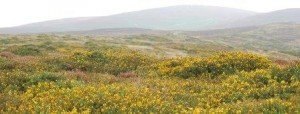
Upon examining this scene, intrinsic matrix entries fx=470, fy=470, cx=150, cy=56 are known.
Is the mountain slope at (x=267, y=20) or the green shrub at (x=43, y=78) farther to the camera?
the mountain slope at (x=267, y=20)

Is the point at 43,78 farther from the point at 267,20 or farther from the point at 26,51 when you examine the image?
the point at 267,20

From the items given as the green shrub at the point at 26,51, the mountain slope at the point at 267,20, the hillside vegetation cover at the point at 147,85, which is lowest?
the mountain slope at the point at 267,20

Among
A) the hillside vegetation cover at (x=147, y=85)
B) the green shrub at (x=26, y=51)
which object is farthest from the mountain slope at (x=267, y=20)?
the hillside vegetation cover at (x=147, y=85)

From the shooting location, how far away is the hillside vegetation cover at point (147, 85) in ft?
46.4

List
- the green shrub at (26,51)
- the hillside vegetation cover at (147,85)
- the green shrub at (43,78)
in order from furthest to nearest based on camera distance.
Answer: the green shrub at (26,51)
the green shrub at (43,78)
the hillside vegetation cover at (147,85)

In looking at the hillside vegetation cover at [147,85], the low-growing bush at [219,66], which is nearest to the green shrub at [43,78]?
the hillside vegetation cover at [147,85]

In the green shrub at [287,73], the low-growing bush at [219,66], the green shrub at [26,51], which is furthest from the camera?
the green shrub at [26,51]

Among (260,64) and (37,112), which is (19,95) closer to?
(37,112)

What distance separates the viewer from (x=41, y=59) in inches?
986

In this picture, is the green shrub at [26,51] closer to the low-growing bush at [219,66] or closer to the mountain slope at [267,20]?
the low-growing bush at [219,66]

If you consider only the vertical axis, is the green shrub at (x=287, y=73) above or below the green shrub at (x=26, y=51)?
above

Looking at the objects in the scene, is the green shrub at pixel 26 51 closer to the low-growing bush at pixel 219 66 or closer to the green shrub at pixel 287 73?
the low-growing bush at pixel 219 66

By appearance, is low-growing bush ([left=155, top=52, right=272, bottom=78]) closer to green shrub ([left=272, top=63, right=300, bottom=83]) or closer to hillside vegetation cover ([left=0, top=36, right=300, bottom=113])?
hillside vegetation cover ([left=0, top=36, right=300, bottom=113])

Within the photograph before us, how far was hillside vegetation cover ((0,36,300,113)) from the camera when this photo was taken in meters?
14.1
